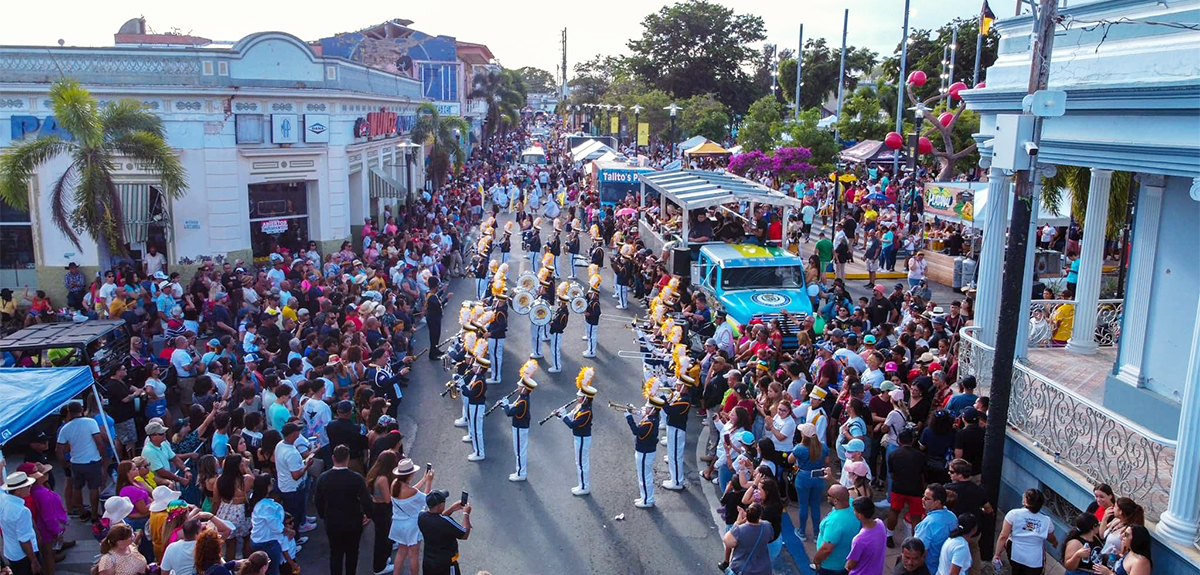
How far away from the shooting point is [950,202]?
24.5 metres

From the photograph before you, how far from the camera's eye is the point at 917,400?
Answer: 11273 mm

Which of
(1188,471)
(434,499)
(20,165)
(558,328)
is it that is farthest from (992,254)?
(20,165)

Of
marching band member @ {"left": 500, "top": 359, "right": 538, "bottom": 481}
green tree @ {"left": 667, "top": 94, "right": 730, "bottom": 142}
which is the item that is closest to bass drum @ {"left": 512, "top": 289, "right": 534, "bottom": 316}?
marching band member @ {"left": 500, "top": 359, "right": 538, "bottom": 481}

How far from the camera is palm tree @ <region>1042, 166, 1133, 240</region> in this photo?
1350 centimetres

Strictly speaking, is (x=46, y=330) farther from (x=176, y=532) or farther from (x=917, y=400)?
(x=917, y=400)

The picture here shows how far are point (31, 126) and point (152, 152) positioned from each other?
377 centimetres

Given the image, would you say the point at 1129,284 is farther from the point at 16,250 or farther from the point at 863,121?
the point at 863,121

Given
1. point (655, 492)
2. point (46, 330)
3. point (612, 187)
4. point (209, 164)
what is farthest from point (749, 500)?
point (612, 187)

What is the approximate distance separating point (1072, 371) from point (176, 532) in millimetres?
11266

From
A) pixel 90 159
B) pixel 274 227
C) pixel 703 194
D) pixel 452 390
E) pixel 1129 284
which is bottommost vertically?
pixel 452 390

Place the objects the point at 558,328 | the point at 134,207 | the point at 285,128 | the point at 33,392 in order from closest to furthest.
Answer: the point at 33,392
the point at 558,328
the point at 134,207
the point at 285,128

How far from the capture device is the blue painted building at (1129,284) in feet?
27.6

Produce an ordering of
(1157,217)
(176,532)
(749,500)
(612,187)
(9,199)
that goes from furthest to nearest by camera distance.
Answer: (612,187), (9,199), (1157,217), (749,500), (176,532)

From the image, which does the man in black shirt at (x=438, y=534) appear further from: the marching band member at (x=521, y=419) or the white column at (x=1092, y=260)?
the white column at (x=1092, y=260)
